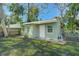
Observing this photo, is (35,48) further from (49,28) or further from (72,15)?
(72,15)

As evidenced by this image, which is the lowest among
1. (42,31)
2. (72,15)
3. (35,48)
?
(35,48)

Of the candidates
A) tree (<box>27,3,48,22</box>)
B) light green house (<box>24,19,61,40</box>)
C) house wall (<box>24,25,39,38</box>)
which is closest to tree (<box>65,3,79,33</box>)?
light green house (<box>24,19,61,40</box>)

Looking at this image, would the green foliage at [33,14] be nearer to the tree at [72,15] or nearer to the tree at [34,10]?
the tree at [34,10]

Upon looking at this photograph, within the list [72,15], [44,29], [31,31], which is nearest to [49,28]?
[44,29]

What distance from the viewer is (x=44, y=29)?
10.2ft

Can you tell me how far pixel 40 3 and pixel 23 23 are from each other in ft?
1.34

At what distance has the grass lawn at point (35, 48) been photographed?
10.0 feet

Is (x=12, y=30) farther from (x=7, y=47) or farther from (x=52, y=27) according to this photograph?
(x=52, y=27)

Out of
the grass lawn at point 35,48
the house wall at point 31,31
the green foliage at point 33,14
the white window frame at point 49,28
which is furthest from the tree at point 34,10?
the grass lawn at point 35,48

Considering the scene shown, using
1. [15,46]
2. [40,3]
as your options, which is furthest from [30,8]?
[15,46]

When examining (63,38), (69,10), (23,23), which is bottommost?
(63,38)

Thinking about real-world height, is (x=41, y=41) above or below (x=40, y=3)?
below

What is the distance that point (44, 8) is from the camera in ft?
10.0

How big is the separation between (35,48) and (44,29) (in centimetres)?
33
